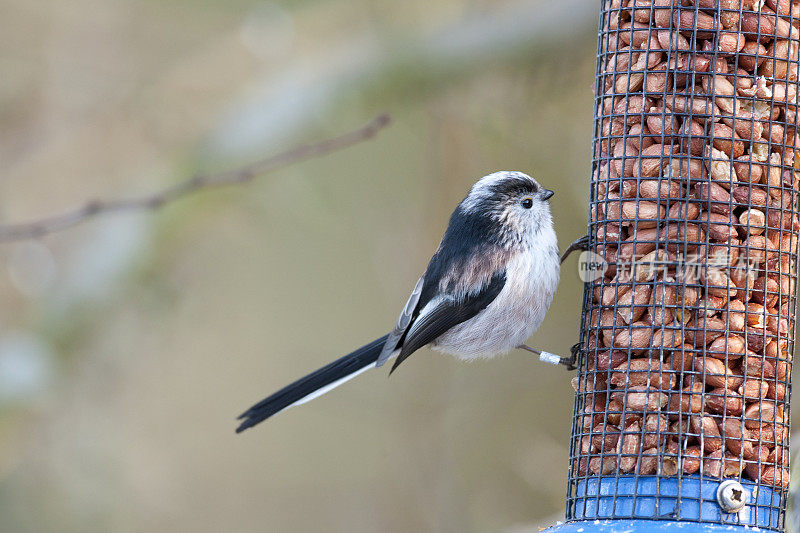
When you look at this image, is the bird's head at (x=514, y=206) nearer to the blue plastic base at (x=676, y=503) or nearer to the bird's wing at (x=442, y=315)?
the bird's wing at (x=442, y=315)

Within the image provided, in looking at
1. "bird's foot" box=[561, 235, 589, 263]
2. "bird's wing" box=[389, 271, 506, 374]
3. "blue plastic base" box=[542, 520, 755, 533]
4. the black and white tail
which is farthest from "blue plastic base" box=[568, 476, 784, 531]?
the black and white tail

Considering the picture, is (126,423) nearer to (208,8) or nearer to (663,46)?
(208,8)

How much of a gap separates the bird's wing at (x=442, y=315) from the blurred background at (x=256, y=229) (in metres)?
1.32

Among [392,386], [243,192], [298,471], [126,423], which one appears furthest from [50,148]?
[298,471]

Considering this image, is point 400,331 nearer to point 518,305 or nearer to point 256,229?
point 518,305

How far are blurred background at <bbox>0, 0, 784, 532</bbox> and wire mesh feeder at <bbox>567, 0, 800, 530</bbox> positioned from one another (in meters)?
1.86

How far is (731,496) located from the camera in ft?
10.6

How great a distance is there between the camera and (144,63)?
773 cm

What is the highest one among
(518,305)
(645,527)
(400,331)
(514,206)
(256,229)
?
(256,229)

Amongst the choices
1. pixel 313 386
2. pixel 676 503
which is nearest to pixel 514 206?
pixel 313 386

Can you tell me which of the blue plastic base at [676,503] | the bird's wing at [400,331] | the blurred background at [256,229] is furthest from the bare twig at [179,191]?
the blurred background at [256,229]

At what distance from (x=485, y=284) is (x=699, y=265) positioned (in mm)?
1062

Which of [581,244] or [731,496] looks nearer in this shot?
[731,496]

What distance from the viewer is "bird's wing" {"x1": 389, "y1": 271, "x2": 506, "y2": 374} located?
4332 mm
